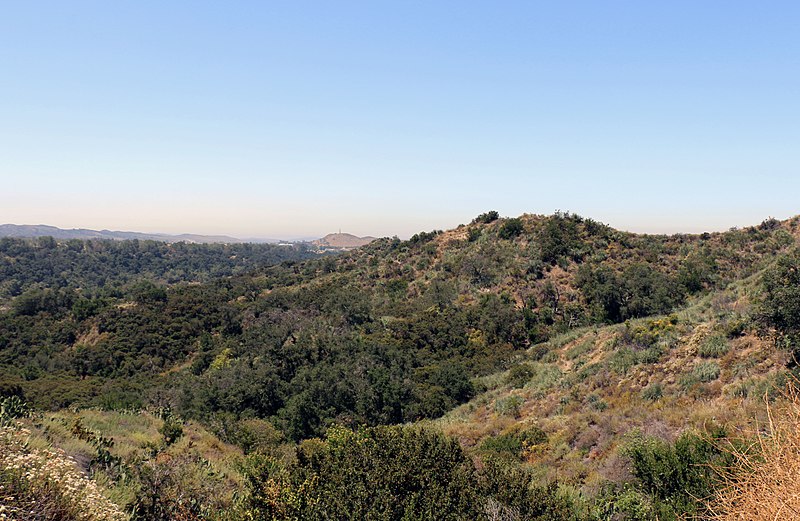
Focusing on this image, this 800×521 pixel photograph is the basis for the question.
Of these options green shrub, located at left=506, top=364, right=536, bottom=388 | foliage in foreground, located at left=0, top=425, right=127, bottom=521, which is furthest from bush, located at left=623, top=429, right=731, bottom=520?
green shrub, located at left=506, top=364, right=536, bottom=388

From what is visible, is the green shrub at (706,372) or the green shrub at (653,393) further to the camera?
the green shrub at (653,393)

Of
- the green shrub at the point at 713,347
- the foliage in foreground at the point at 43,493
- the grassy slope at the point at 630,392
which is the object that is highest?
the foliage in foreground at the point at 43,493

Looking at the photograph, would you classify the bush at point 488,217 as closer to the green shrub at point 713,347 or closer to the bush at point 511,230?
the bush at point 511,230

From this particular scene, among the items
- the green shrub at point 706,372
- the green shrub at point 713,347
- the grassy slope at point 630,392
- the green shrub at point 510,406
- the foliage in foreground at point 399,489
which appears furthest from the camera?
the green shrub at point 510,406

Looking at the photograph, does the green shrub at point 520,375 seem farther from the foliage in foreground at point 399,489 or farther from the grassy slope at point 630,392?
the foliage in foreground at point 399,489

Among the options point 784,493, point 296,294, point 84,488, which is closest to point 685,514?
point 784,493

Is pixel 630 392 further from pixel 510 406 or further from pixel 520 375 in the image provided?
pixel 520 375

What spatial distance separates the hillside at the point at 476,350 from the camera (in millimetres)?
12797

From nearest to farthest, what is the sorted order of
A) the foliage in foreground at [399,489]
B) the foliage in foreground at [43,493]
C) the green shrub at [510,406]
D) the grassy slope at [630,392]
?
1. the foliage in foreground at [43,493]
2. the foliage in foreground at [399,489]
3. the grassy slope at [630,392]
4. the green shrub at [510,406]

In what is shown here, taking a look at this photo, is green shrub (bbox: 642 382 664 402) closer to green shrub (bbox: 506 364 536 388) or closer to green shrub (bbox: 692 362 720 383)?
green shrub (bbox: 692 362 720 383)

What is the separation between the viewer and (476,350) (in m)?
41.0

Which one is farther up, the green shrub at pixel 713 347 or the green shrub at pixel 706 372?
the green shrub at pixel 713 347

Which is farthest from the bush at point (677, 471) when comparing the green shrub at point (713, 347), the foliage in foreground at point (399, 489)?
the green shrub at point (713, 347)

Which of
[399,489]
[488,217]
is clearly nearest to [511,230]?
[488,217]
